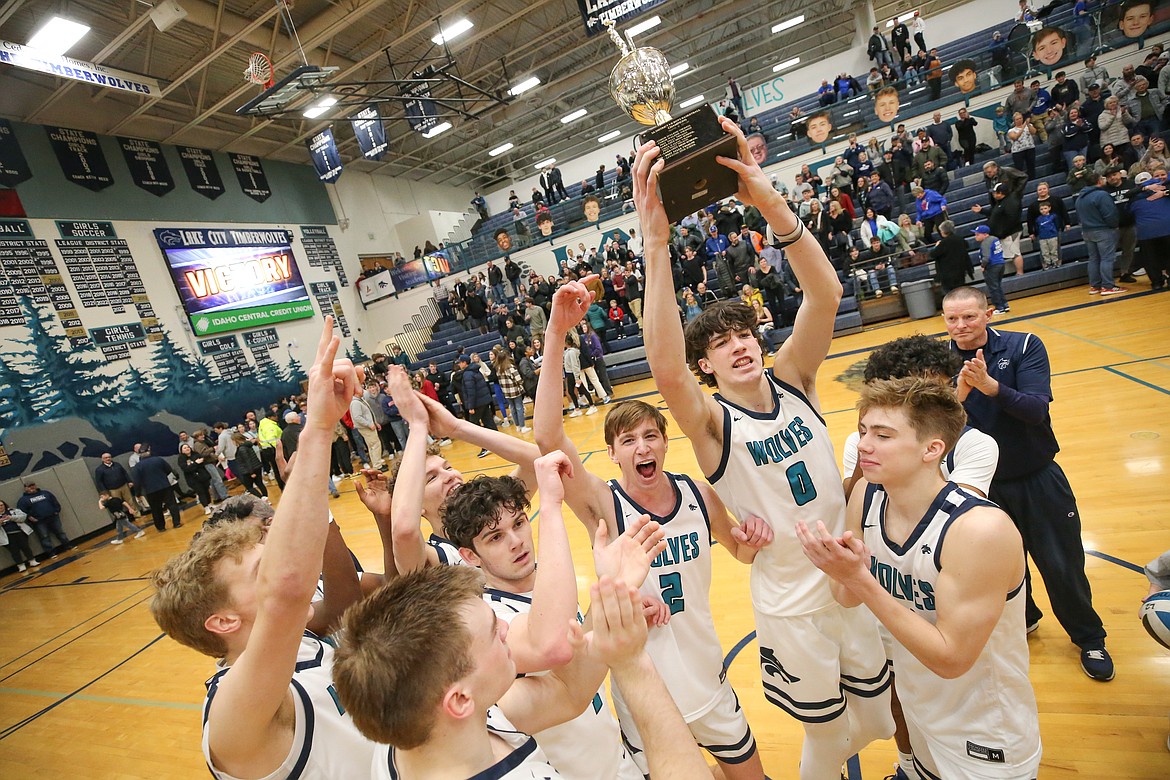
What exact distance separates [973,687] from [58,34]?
13.7 metres

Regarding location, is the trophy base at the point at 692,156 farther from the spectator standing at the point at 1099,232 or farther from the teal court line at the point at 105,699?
the spectator standing at the point at 1099,232

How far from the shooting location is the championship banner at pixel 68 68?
861 centimetres

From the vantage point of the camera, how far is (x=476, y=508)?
1884 millimetres

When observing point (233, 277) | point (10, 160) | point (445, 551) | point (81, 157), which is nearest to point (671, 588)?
point (445, 551)

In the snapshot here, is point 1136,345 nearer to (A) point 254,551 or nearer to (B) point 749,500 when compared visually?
(B) point 749,500

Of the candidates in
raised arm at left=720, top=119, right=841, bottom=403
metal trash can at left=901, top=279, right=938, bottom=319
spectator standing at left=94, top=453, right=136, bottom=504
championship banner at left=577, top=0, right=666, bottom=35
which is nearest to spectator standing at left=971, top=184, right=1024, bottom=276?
metal trash can at left=901, top=279, right=938, bottom=319

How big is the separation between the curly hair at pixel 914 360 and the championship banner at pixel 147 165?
774 inches

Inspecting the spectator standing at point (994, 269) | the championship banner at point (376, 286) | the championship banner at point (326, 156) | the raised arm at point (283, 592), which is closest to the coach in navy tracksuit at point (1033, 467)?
the raised arm at point (283, 592)

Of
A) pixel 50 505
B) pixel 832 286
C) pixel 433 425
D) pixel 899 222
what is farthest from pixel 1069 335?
pixel 50 505

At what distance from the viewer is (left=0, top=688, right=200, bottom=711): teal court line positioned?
4.55 metres

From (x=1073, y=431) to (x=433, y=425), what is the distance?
5563 millimetres

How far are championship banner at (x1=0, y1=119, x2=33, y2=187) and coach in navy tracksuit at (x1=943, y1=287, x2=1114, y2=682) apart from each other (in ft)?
61.4

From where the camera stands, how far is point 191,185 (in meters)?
16.4

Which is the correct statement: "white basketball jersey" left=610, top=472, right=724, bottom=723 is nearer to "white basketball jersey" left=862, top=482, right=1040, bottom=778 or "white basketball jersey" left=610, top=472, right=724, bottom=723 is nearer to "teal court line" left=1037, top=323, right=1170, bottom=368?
"white basketball jersey" left=862, top=482, right=1040, bottom=778
